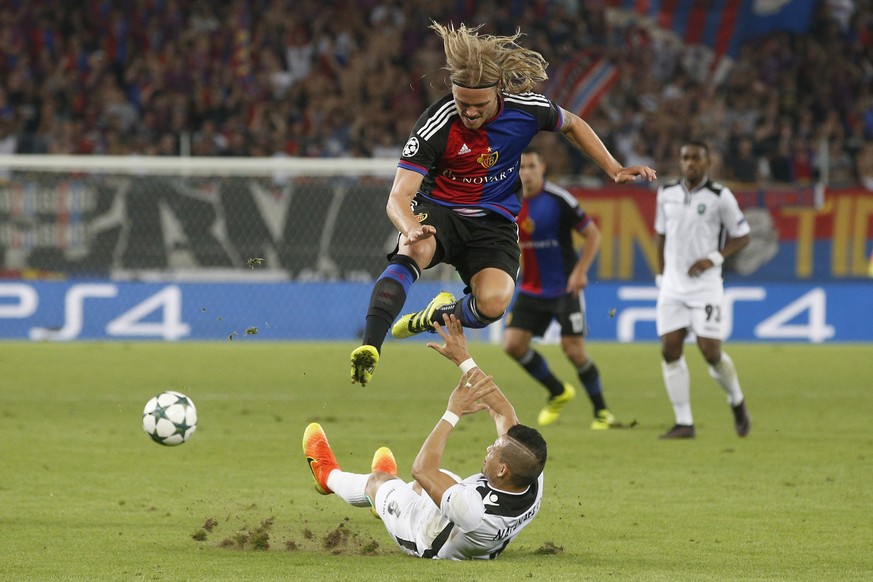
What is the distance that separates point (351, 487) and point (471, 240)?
1459mm

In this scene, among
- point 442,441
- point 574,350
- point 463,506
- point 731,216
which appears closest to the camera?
point 463,506

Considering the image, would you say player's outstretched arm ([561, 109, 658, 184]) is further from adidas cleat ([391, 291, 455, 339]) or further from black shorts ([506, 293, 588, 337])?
black shorts ([506, 293, 588, 337])

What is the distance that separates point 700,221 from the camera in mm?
10289

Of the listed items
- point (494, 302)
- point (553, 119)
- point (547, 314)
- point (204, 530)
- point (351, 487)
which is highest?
point (553, 119)

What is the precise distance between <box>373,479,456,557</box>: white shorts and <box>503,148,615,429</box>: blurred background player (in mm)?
5166

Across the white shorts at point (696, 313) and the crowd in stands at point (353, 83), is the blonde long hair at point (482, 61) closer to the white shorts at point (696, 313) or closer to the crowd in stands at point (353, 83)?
the white shorts at point (696, 313)

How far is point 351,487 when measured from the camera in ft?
21.3

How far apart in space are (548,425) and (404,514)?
527 cm

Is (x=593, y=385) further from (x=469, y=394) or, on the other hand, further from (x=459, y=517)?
(x=459, y=517)

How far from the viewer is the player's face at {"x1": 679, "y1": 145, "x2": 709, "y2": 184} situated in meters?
10.1

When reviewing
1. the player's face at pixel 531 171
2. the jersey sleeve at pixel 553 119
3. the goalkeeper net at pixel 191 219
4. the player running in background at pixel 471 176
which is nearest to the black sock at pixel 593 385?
the player's face at pixel 531 171

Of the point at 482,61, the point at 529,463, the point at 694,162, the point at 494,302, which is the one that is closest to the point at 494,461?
the point at 529,463

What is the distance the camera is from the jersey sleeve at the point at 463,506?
18.1 ft

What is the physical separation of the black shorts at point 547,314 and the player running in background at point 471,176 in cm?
409
